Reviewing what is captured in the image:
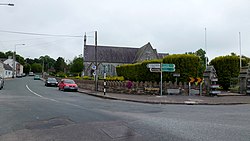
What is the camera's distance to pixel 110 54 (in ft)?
236

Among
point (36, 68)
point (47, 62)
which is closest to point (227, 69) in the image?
point (36, 68)

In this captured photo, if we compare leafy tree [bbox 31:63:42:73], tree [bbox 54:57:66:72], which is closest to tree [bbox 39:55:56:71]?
leafy tree [bbox 31:63:42:73]

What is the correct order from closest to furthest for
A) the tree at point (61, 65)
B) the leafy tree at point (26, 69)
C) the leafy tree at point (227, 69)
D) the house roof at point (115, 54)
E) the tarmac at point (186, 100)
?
the tarmac at point (186, 100) → the leafy tree at point (227, 69) → the house roof at point (115, 54) → the tree at point (61, 65) → the leafy tree at point (26, 69)

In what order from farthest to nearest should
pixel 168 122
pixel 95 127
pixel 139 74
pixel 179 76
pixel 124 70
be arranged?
pixel 124 70 < pixel 139 74 < pixel 179 76 < pixel 168 122 < pixel 95 127

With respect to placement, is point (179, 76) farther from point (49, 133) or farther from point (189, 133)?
point (49, 133)

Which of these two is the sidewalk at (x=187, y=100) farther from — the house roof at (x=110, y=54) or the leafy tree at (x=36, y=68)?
the leafy tree at (x=36, y=68)

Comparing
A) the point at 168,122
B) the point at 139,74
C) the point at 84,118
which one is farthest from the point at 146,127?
the point at 139,74

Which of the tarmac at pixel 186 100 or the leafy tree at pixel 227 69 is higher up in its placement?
the leafy tree at pixel 227 69

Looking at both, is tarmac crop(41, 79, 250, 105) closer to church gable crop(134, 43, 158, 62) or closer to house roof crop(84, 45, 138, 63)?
church gable crop(134, 43, 158, 62)

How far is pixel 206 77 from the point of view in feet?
71.5

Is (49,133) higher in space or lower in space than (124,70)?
lower

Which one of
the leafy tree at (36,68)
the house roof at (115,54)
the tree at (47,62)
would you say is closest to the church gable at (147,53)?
the house roof at (115,54)

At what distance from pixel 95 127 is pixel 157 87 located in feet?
49.1

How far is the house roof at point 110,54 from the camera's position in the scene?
69550 mm
